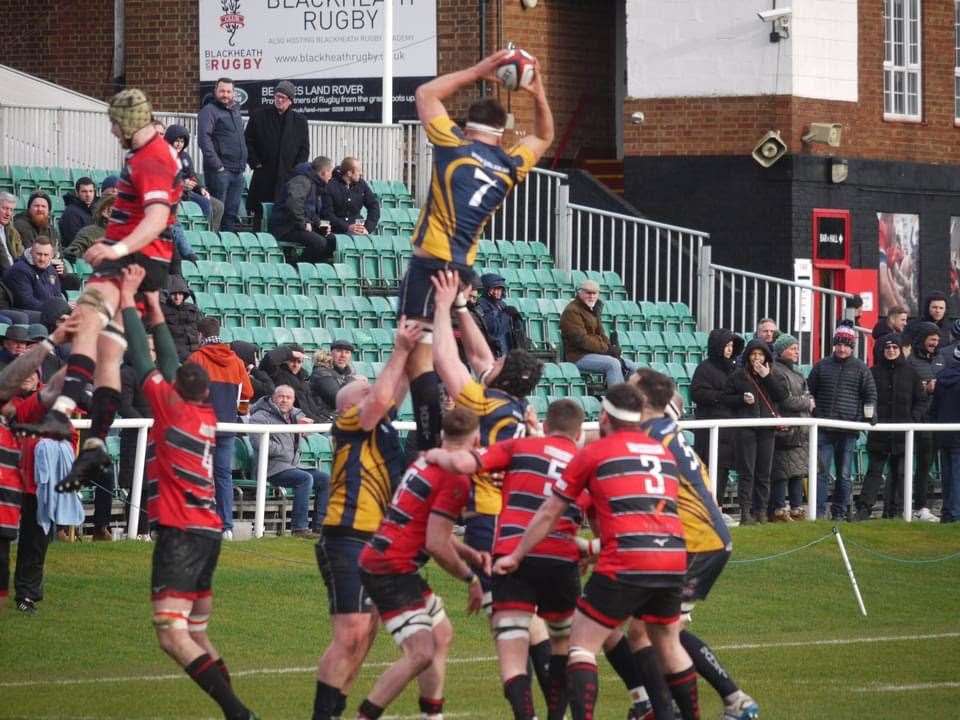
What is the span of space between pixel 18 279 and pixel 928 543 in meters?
9.14

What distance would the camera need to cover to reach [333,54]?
2981cm

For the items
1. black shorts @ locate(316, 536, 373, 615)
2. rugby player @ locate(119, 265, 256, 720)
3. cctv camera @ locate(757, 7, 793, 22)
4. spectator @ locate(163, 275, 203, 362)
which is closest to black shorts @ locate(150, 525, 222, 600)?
rugby player @ locate(119, 265, 256, 720)

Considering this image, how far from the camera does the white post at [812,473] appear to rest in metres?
20.2

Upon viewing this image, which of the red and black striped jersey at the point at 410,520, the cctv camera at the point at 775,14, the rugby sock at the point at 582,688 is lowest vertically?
the rugby sock at the point at 582,688

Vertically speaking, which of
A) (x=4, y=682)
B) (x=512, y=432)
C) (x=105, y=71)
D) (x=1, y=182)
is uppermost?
(x=105, y=71)

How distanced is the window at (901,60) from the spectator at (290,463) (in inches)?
572

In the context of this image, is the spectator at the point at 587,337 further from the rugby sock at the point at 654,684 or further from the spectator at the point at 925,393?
the rugby sock at the point at 654,684

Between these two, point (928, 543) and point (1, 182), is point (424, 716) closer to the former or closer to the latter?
point (928, 543)

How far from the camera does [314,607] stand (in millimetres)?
16812

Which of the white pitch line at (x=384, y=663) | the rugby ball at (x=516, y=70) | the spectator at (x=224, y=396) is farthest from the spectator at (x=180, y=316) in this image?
the rugby ball at (x=516, y=70)

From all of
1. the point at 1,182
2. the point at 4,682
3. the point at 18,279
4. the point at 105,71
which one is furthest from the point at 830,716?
the point at 105,71

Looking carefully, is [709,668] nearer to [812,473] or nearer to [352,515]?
[352,515]

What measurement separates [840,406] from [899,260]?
9750mm

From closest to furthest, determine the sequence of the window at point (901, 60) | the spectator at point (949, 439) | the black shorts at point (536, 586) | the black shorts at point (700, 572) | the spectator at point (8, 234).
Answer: the black shorts at point (536, 586) < the black shorts at point (700, 572) < the spectator at point (8, 234) < the spectator at point (949, 439) < the window at point (901, 60)
